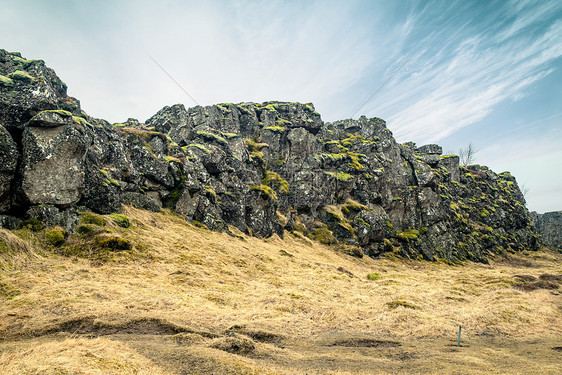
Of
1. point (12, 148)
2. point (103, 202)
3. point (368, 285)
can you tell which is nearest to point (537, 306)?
point (368, 285)

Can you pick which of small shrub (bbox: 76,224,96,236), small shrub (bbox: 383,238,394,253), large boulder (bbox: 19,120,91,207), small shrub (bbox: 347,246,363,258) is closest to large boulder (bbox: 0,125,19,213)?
large boulder (bbox: 19,120,91,207)

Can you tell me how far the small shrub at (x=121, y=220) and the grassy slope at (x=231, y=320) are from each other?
99cm

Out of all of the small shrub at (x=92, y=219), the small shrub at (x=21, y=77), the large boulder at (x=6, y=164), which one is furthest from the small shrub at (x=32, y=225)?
the small shrub at (x=21, y=77)

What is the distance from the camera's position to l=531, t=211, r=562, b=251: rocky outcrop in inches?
3959

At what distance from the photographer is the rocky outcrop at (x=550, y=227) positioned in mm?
100562

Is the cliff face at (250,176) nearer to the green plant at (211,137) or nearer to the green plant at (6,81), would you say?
the green plant at (6,81)

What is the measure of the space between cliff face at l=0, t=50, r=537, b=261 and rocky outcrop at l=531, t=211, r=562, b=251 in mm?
21920

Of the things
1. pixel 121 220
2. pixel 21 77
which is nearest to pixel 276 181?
pixel 121 220

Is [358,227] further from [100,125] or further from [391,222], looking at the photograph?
[100,125]

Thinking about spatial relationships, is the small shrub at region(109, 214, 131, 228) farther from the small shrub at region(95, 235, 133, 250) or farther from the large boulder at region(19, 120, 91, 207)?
the small shrub at region(95, 235, 133, 250)

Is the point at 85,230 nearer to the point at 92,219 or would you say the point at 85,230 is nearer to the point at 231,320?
the point at 92,219

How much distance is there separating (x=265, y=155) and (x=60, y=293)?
177 feet

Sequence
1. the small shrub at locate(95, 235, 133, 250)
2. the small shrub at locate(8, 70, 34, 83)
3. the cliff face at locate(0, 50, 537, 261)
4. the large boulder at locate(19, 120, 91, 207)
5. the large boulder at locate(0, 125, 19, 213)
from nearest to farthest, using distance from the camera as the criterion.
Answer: the large boulder at locate(0, 125, 19, 213), the large boulder at locate(19, 120, 91, 207), the small shrub at locate(95, 235, 133, 250), the cliff face at locate(0, 50, 537, 261), the small shrub at locate(8, 70, 34, 83)

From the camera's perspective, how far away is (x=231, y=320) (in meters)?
13.1
